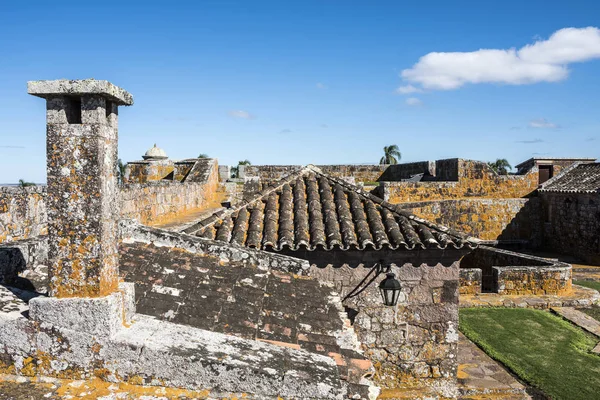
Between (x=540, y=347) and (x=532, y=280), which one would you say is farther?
(x=532, y=280)

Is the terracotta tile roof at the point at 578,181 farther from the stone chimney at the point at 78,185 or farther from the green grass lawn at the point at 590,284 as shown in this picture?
the stone chimney at the point at 78,185

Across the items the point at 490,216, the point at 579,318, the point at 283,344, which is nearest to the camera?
the point at 283,344

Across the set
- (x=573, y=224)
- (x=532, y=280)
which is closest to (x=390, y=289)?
(x=532, y=280)

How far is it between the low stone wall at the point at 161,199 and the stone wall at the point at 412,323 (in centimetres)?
374

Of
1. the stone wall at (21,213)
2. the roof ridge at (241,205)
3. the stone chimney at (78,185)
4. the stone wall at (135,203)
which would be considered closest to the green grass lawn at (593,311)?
the roof ridge at (241,205)

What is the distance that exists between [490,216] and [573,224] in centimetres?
339

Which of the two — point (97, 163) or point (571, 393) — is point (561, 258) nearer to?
point (571, 393)

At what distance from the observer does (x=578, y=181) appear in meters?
22.1

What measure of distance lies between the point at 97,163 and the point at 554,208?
2307 centimetres

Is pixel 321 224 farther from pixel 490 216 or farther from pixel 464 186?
pixel 490 216

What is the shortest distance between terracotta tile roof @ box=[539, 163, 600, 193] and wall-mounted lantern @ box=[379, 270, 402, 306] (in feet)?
54.6

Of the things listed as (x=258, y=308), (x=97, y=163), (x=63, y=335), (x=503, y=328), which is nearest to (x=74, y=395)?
(x=63, y=335)

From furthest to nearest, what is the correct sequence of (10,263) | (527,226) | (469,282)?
1. (527,226)
2. (469,282)
3. (10,263)

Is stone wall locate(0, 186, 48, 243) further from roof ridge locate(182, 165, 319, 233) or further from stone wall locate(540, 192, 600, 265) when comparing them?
stone wall locate(540, 192, 600, 265)
